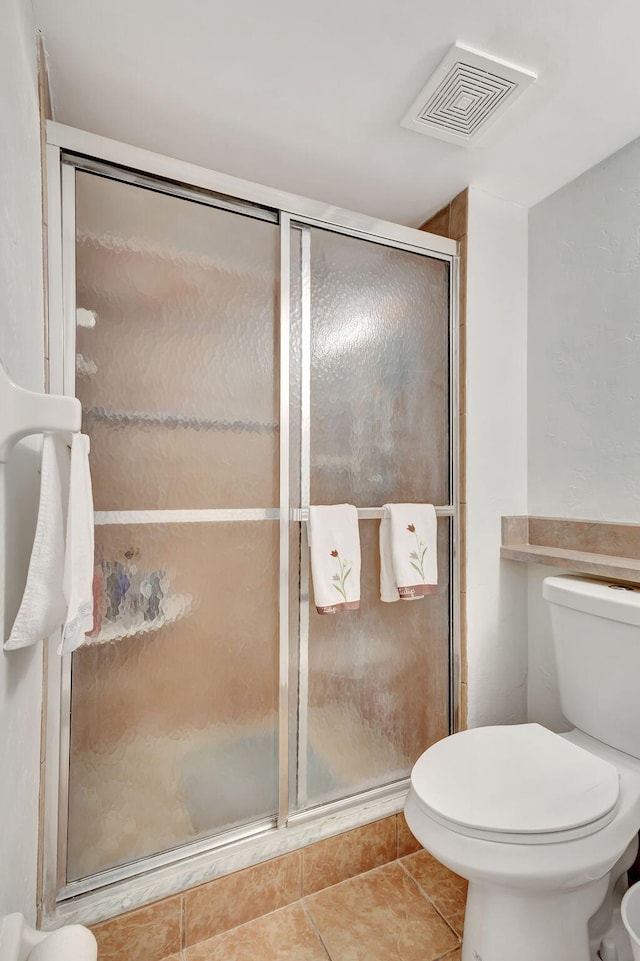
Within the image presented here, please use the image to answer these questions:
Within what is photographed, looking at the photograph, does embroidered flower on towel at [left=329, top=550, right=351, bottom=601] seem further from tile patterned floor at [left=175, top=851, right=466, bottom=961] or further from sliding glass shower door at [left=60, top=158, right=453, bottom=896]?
tile patterned floor at [left=175, top=851, right=466, bottom=961]

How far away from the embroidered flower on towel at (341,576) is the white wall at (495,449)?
1.59 feet

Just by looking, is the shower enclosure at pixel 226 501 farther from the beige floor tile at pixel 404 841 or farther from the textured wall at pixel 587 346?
the textured wall at pixel 587 346

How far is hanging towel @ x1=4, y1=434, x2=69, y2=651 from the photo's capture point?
0.66 metres

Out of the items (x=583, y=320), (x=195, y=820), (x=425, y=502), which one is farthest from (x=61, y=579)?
(x=583, y=320)

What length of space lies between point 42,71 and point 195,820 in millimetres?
1900

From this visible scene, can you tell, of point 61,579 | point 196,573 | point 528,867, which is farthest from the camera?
point 196,573

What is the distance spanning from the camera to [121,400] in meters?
1.18

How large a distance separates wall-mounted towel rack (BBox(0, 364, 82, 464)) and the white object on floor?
1.95 ft

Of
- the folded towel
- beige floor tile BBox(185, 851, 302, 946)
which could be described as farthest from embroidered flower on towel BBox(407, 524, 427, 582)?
beige floor tile BBox(185, 851, 302, 946)

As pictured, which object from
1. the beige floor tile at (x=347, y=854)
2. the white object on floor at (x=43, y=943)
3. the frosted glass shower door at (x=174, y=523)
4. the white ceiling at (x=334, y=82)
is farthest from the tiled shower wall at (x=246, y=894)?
the white ceiling at (x=334, y=82)

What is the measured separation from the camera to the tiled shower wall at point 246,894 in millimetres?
1128

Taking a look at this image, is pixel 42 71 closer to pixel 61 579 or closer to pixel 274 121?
pixel 274 121

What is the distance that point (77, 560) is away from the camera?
2.49ft

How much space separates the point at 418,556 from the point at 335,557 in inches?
11.6
